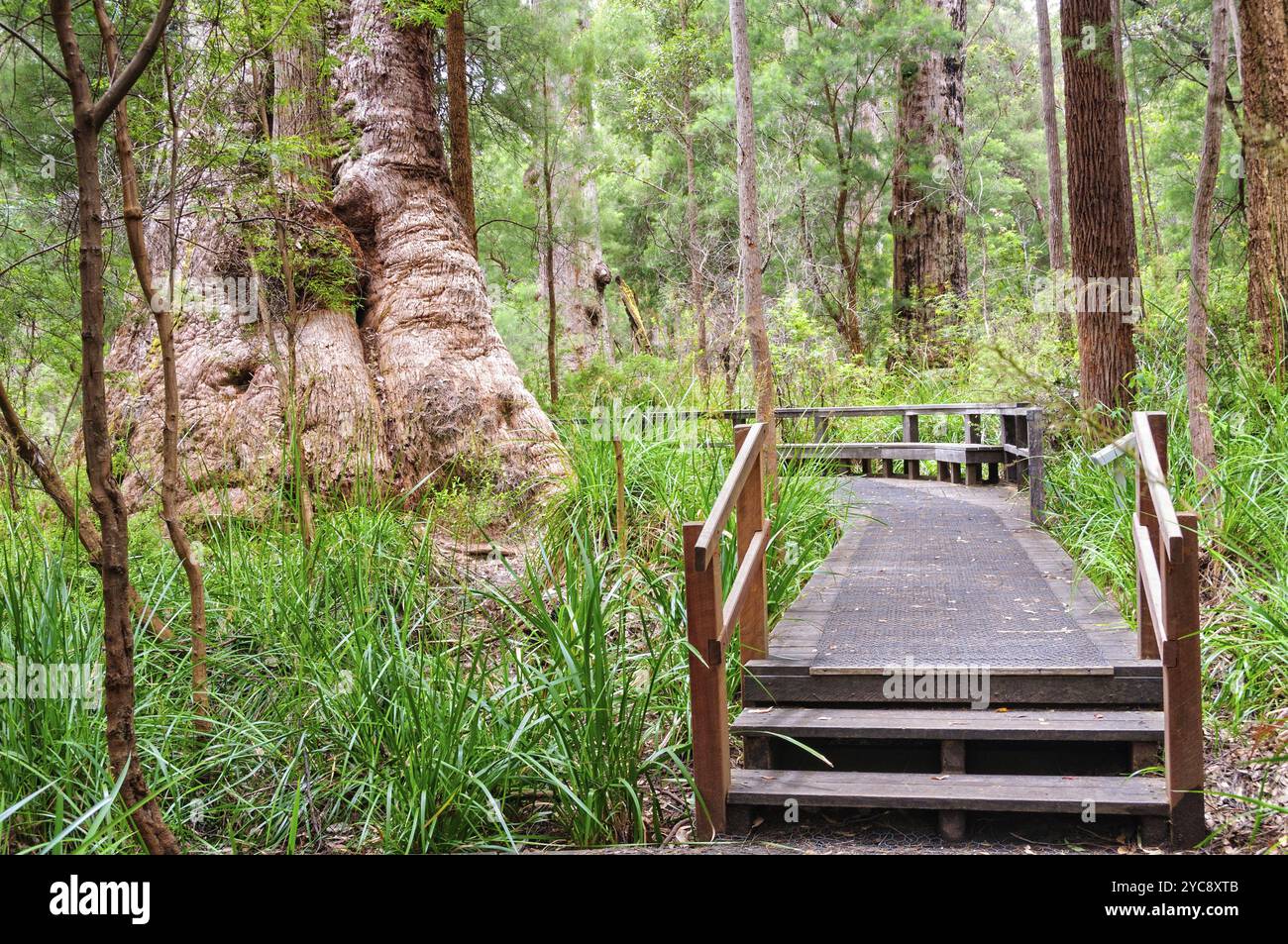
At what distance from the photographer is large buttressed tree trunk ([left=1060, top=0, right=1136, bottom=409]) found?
8575mm

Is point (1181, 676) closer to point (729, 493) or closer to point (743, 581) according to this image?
point (743, 581)

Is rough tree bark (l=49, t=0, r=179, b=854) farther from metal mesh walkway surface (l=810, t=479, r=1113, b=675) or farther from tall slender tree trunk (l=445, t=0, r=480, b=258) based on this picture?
tall slender tree trunk (l=445, t=0, r=480, b=258)

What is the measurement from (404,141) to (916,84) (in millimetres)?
10786

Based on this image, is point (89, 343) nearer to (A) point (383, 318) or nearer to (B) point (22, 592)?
(B) point (22, 592)

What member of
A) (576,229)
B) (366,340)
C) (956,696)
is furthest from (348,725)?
(576,229)

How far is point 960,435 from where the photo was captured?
13.7 m

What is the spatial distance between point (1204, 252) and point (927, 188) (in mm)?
10906

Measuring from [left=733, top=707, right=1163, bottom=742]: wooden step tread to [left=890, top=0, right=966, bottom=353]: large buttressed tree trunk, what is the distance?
1279 cm

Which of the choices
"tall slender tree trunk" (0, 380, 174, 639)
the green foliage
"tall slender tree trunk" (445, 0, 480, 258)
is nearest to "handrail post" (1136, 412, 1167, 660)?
the green foliage

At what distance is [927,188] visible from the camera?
650 inches

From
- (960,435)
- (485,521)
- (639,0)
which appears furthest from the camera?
(639,0)

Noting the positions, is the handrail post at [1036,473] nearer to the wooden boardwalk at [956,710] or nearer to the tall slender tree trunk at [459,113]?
the wooden boardwalk at [956,710]

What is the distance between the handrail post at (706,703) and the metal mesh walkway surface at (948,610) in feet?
2.63
